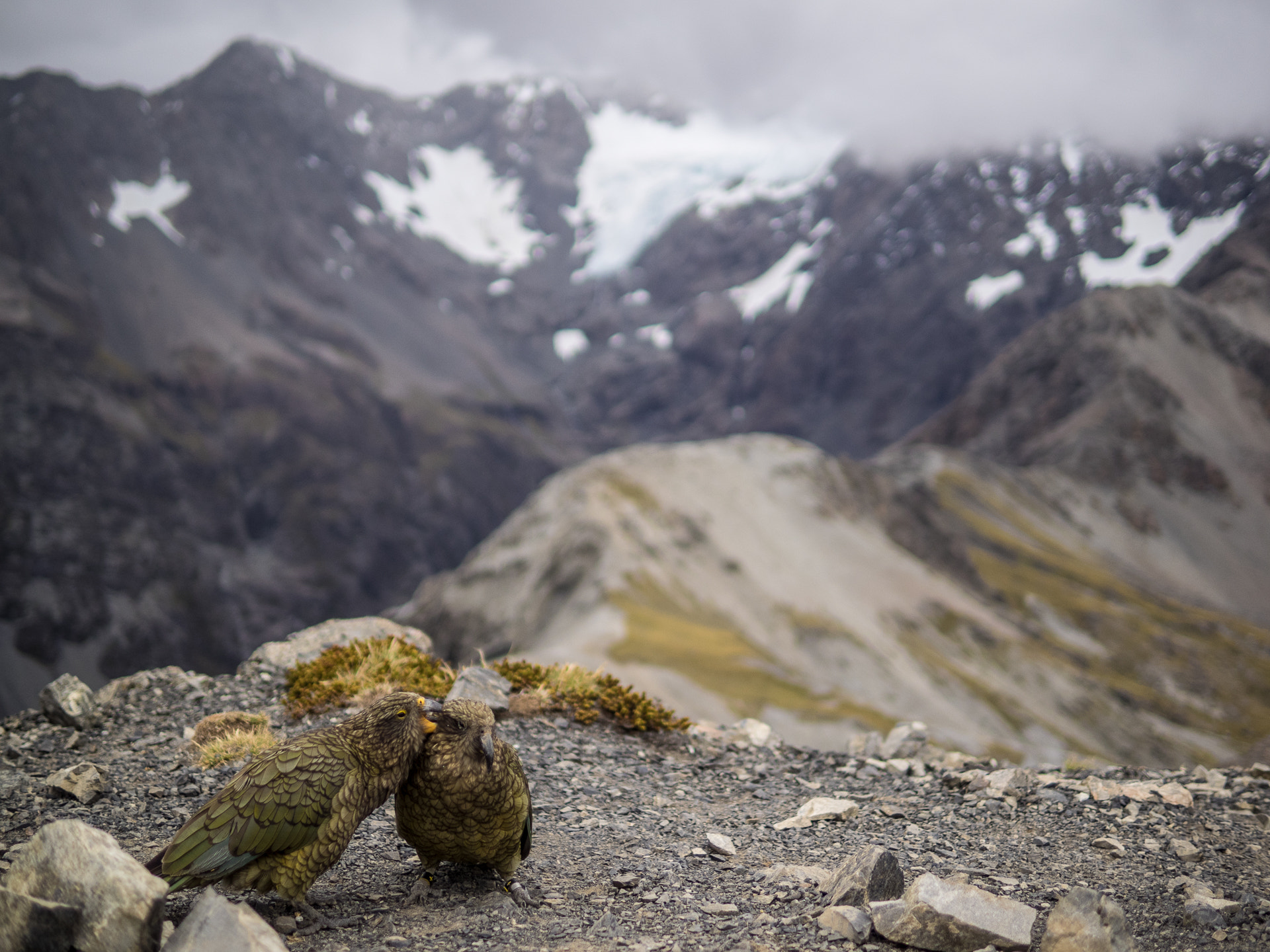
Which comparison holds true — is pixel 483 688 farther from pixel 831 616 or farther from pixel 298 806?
pixel 831 616

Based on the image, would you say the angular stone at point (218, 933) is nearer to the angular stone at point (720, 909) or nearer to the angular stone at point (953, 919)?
the angular stone at point (720, 909)

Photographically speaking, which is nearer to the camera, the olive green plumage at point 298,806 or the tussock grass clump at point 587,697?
the olive green plumage at point 298,806

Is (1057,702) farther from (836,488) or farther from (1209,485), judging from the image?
(1209,485)

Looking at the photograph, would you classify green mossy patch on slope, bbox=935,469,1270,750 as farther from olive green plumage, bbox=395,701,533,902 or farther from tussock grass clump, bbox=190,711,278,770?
olive green plumage, bbox=395,701,533,902

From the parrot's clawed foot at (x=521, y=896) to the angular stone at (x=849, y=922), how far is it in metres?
2.32

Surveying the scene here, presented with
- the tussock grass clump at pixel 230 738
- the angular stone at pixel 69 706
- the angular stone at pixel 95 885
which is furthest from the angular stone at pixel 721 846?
the angular stone at pixel 69 706

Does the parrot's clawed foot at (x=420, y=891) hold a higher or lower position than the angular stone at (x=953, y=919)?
lower

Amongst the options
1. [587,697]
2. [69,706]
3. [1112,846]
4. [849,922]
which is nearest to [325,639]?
[69,706]

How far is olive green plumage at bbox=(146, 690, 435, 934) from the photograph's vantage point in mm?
5633

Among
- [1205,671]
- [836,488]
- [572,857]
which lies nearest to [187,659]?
[836,488]

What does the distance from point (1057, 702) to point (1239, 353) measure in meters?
134

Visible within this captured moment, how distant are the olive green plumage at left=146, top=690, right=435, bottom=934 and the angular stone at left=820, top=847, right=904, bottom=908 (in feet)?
11.7

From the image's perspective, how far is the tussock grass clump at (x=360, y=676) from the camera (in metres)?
11.6

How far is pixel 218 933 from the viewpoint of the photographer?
4.93 m
